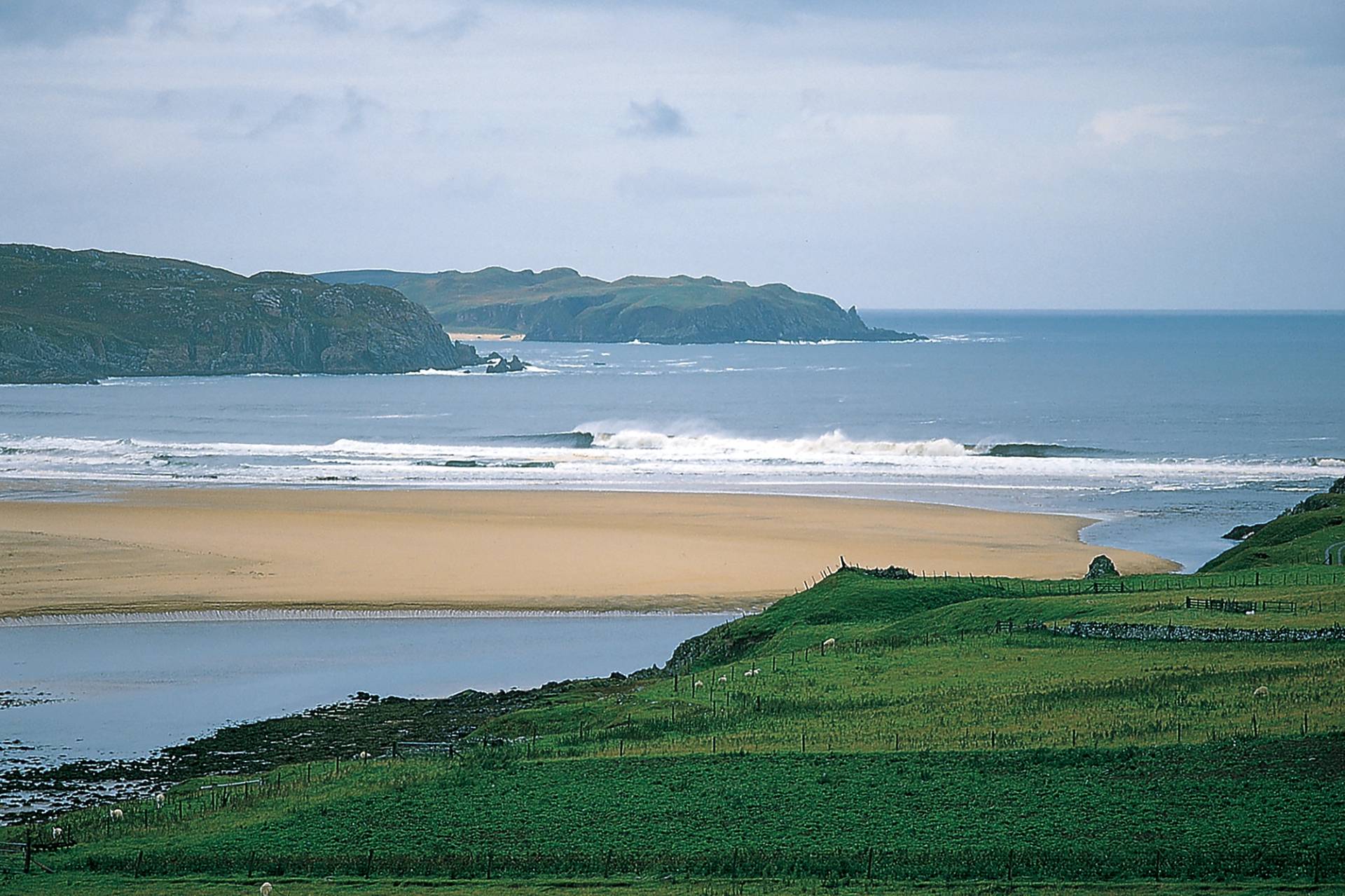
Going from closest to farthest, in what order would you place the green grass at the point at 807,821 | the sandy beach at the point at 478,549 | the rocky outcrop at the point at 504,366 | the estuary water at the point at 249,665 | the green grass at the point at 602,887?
the green grass at the point at 602,887 → the green grass at the point at 807,821 → the estuary water at the point at 249,665 → the sandy beach at the point at 478,549 → the rocky outcrop at the point at 504,366

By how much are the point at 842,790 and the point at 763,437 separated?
7732 centimetres

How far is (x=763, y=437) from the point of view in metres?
97.5

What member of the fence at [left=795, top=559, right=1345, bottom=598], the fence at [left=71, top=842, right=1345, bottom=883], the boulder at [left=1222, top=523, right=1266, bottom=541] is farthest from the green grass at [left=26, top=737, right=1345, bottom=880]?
the boulder at [left=1222, top=523, right=1266, bottom=541]

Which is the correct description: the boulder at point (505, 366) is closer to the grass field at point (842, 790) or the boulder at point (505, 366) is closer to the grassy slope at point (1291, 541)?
the grassy slope at point (1291, 541)

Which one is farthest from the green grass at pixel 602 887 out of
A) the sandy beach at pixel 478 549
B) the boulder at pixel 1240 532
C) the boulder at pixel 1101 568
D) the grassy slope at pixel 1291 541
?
the boulder at pixel 1240 532

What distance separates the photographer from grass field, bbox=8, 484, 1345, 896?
17.6 m

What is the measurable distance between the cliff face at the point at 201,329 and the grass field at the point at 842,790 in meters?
142

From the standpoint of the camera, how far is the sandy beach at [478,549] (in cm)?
4353

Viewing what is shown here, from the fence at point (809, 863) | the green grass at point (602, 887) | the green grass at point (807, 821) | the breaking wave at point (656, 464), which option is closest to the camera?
the green grass at point (602, 887)

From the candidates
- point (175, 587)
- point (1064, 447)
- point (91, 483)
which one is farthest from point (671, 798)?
point (1064, 447)

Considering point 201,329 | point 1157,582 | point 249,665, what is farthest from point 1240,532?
point 201,329

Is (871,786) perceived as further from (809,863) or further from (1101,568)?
(1101,568)

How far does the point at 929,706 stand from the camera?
2472 cm

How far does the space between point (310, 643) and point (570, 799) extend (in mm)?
18688
